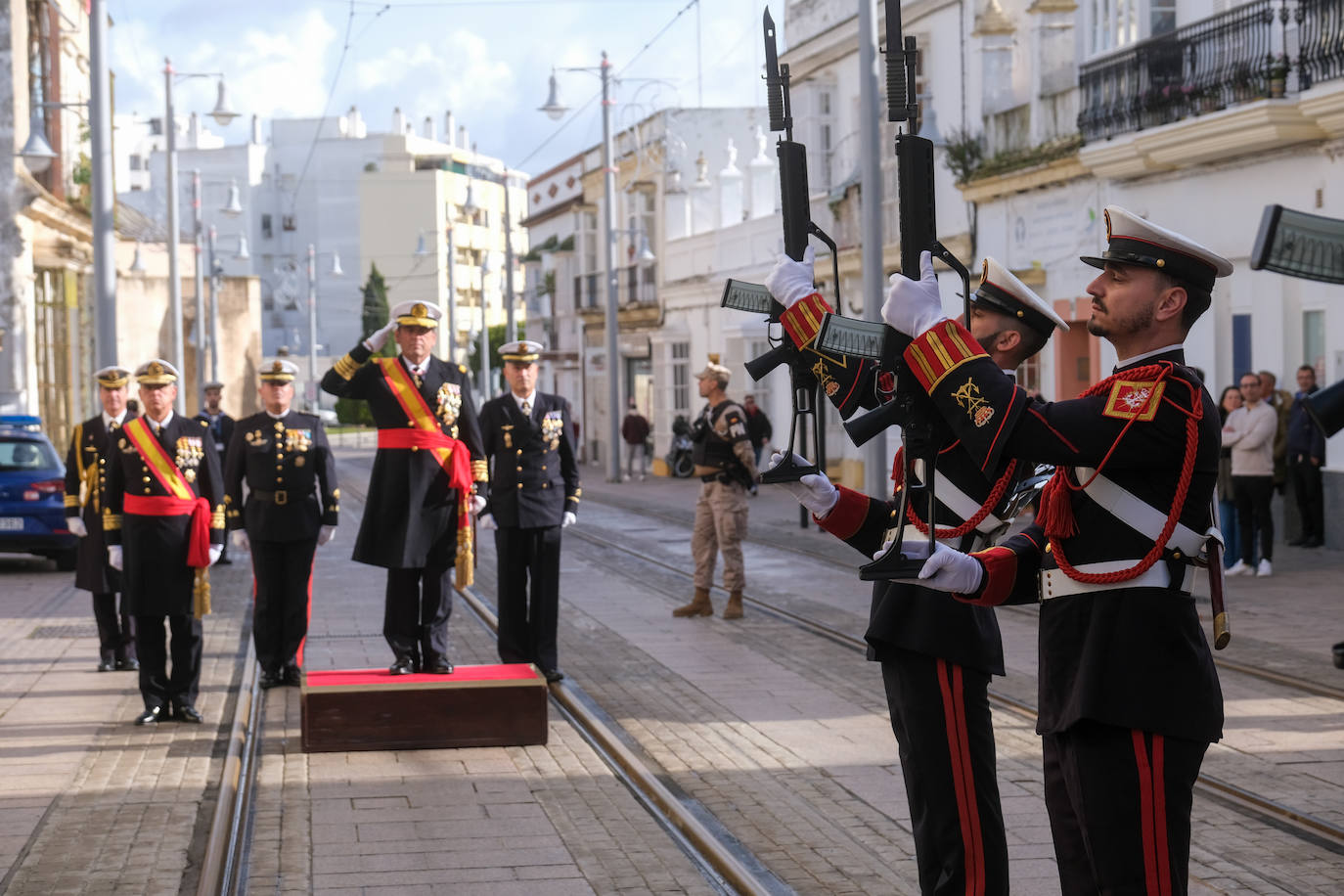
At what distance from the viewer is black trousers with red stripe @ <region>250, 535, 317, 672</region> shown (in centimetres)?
1048

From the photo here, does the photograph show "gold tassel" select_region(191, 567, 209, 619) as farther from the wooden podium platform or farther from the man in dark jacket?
the man in dark jacket

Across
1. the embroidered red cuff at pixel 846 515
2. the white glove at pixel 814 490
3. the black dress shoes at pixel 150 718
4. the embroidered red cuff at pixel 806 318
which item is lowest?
the black dress shoes at pixel 150 718

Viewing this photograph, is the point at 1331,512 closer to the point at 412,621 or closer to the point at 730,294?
the point at 412,621

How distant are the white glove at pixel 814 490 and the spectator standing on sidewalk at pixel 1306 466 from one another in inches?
511

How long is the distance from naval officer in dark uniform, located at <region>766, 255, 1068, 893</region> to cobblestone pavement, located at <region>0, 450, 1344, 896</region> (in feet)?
4.78

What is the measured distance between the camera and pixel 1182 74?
64.7 feet

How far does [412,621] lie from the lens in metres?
10.2

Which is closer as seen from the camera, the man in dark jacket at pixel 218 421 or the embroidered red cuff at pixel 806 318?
the embroidered red cuff at pixel 806 318

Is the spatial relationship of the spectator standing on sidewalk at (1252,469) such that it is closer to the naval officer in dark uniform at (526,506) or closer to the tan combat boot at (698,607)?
the tan combat boot at (698,607)

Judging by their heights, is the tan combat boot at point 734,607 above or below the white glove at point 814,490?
below

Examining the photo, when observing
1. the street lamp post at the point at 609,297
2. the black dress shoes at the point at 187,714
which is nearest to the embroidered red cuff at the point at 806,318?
the black dress shoes at the point at 187,714

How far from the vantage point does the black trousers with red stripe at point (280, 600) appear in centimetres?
1048

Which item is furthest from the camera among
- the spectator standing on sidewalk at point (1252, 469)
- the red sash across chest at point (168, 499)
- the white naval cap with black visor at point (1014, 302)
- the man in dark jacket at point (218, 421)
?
the man in dark jacket at point (218, 421)

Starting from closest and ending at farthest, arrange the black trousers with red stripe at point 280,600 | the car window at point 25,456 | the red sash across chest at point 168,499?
the red sash across chest at point 168,499 < the black trousers with red stripe at point 280,600 < the car window at point 25,456
